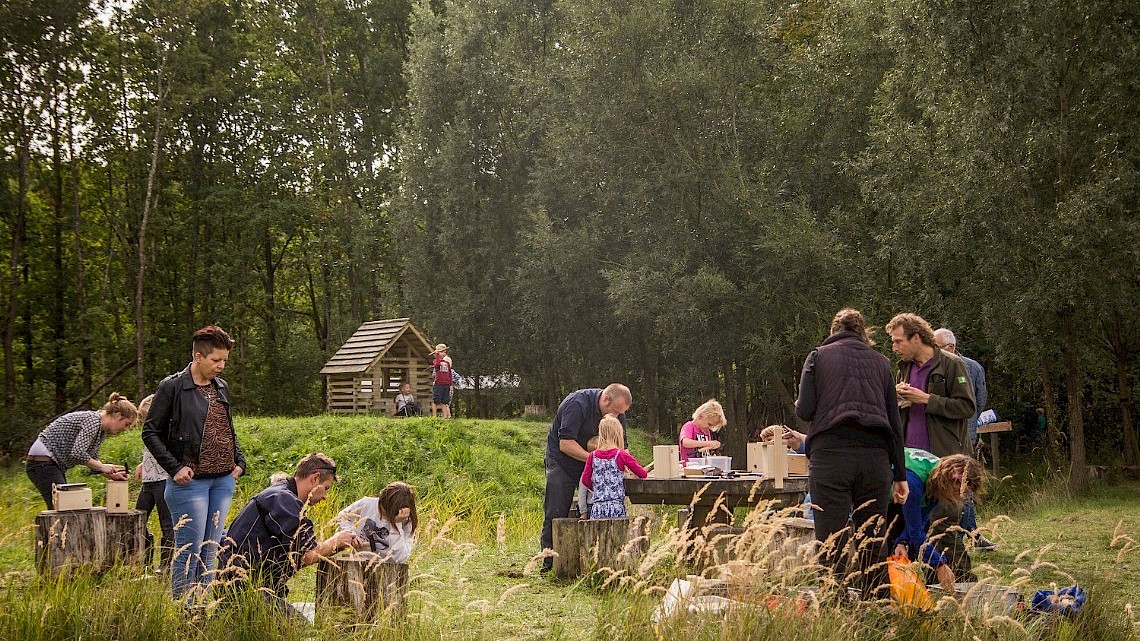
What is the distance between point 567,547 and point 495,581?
30.0 inches

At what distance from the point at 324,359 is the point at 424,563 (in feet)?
91.7

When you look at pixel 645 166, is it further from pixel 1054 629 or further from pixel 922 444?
pixel 1054 629

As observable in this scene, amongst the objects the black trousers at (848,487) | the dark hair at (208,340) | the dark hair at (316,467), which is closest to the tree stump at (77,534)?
the dark hair at (208,340)

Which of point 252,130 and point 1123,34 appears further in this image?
point 252,130

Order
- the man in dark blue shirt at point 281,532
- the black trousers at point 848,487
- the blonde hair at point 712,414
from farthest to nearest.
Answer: the blonde hair at point 712,414
the black trousers at point 848,487
the man in dark blue shirt at point 281,532

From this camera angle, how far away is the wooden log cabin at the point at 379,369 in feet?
85.0

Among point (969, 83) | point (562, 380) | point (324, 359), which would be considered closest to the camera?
point (969, 83)

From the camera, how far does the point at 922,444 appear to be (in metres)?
8.26

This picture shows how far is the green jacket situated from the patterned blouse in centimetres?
494

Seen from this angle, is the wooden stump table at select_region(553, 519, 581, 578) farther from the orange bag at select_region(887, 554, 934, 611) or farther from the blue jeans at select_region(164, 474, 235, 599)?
the orange bag at select_region(887, 554, 934, 611)

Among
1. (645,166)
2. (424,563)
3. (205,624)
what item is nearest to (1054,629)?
(205,624)

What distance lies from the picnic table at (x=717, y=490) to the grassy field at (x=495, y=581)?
442 mm

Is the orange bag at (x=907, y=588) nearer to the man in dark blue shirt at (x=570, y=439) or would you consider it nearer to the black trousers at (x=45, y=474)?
the man in dark blue shirt at (x=570, y=439)

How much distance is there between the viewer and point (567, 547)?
8.38m
